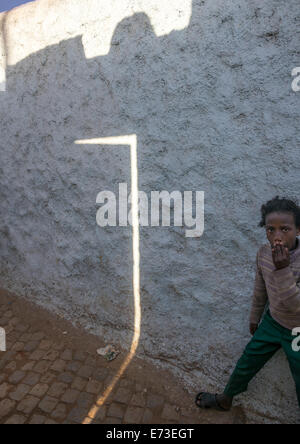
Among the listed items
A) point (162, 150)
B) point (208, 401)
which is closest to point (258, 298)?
point (208, 401)

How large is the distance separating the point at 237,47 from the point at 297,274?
55.1 inches

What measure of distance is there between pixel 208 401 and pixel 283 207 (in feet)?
4.86

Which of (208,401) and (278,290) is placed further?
(208,401)

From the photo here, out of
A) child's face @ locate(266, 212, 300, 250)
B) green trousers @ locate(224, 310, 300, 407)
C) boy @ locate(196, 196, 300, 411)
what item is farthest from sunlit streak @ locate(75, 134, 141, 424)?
child's face @ locate(266, 212, 300, 250)

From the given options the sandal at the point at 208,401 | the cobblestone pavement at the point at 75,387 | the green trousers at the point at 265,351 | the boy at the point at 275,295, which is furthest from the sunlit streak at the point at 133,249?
the green trousers at the point at 265,351

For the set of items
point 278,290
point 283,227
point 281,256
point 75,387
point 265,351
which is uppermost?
point 283,227

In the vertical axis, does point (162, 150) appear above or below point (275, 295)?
above

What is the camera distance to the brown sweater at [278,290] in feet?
5.50

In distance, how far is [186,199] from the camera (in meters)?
2.40

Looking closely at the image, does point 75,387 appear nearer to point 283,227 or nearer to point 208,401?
point 208,401

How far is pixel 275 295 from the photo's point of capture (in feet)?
6.19

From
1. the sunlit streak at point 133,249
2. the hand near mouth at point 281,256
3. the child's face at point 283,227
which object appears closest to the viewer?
the hand near mouth at point 281,256

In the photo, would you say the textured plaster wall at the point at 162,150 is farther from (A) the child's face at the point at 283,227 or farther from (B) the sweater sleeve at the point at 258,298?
(A) the child's face at the point at 283,227

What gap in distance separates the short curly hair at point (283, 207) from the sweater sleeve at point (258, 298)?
0.96ft
